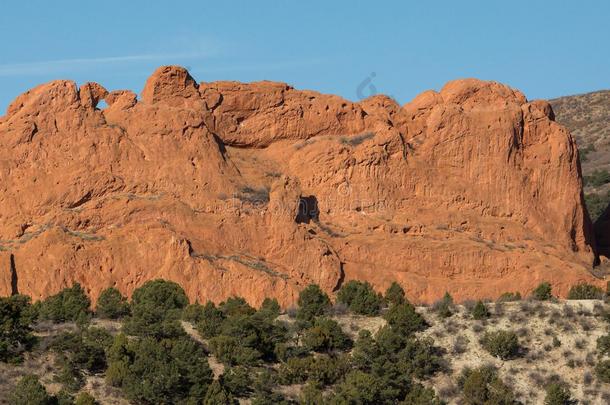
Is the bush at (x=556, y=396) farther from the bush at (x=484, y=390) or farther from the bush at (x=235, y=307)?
the bush at (x=235, y=307)

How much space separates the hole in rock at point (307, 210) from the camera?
62156 millimetres

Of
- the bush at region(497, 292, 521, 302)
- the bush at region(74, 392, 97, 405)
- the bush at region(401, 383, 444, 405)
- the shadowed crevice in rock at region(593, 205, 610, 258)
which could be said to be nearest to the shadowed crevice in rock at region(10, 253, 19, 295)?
the bush at region(74, 392, 97, 405)

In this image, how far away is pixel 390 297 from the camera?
59.9 metres

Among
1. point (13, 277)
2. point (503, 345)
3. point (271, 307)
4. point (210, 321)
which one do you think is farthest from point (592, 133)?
point (13, 277)

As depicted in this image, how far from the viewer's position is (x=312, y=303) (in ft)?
191

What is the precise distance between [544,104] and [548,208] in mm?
5441

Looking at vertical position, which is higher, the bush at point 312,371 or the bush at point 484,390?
the bush at point 312,371

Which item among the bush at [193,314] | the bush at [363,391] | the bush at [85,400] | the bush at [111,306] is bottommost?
the bush at [363,391]

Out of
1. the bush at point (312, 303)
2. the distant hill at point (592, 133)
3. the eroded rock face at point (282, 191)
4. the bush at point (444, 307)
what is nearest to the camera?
the bush at point (312, 303)

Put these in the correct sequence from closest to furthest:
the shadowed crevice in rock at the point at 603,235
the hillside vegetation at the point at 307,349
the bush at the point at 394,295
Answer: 1. the hillside vegetation at the point at 307,349
2. the bush at the point at 394,295
3. the shadowed crevice in rock at the point at 603,235

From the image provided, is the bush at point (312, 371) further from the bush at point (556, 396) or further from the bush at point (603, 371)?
the bush at point (603, 371)

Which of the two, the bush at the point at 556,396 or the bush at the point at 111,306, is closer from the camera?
the bush at the point at 556,396

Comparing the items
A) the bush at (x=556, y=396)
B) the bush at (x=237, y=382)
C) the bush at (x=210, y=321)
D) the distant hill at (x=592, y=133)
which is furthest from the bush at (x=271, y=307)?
the distant hill at (x=592, y=133)

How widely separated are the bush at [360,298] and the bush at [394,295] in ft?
1.60
